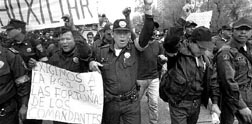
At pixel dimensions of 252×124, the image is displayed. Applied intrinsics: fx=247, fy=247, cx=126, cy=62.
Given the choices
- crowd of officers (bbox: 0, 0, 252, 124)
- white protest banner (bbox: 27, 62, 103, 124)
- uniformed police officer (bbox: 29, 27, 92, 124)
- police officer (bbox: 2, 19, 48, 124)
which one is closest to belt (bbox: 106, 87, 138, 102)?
crowd of officers (bbox: 0, 0, 252, 124)

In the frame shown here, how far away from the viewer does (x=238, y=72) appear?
3.51m

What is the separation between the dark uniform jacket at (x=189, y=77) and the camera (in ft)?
11.3

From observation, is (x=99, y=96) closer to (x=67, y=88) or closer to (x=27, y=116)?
(x=67, y=88)

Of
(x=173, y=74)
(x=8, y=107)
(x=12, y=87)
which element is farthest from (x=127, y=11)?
(x=8, y=107)

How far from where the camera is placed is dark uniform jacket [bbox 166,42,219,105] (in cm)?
346

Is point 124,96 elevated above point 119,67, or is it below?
below

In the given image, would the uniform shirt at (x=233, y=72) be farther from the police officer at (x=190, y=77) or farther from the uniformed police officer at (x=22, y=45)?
the uniformed police officer at (x=22, y=45)

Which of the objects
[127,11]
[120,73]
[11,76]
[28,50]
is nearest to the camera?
[11,76]

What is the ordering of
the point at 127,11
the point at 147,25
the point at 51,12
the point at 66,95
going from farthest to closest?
1. the point at 127,11
2. the point at 51,12
3. the point at 66,95
4. the point at 147,25

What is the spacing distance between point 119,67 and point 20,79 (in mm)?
1363

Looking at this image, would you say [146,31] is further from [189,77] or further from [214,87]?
[214,87]

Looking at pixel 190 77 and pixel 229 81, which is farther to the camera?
pixel 190 77

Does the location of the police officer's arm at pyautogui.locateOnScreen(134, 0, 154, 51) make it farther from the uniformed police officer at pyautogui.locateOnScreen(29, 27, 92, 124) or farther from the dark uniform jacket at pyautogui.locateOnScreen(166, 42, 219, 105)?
the uniformed police officer at pyautogui.locateOnScreen(29, 27, 92, 124)

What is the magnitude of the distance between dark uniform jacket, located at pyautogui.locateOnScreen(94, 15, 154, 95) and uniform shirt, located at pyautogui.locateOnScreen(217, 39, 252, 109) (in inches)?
44.6
